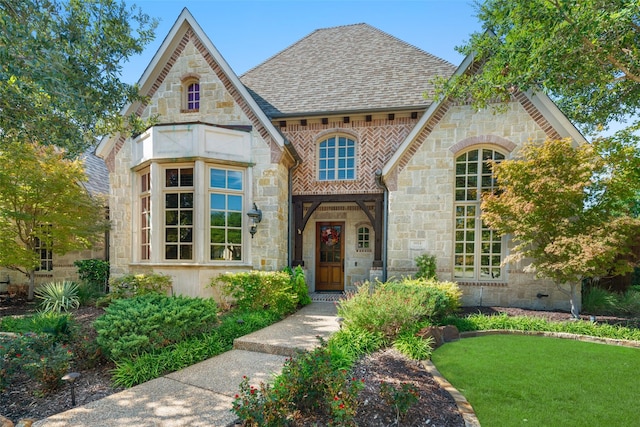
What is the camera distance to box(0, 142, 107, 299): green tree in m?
9.21

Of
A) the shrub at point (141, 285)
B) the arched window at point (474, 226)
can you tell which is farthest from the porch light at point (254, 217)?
the arched window at point (474, 226)

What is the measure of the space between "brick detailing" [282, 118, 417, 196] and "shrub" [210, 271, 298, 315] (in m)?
3.52

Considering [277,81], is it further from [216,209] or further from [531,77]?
[531,77]

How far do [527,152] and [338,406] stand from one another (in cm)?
A: 775

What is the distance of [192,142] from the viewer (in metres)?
8.23

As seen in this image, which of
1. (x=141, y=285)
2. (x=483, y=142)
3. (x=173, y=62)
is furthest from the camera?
(x=173, y=62)

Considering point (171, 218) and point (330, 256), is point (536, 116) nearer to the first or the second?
point (330, 256)

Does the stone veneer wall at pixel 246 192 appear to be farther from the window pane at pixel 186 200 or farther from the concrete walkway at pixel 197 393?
the concrete walkway at pixel 197 393

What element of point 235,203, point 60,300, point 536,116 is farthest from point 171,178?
point 536,116

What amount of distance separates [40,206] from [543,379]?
42.8ft

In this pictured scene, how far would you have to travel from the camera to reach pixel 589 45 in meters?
5.72

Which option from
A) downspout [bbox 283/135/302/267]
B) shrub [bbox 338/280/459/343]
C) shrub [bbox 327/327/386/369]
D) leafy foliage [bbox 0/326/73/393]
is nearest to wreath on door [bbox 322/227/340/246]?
downspout [bbox 283/135/302/267]

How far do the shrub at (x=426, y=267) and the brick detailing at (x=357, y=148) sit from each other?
251cm

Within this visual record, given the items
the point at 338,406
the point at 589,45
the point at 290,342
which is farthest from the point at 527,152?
the point at 338,406
